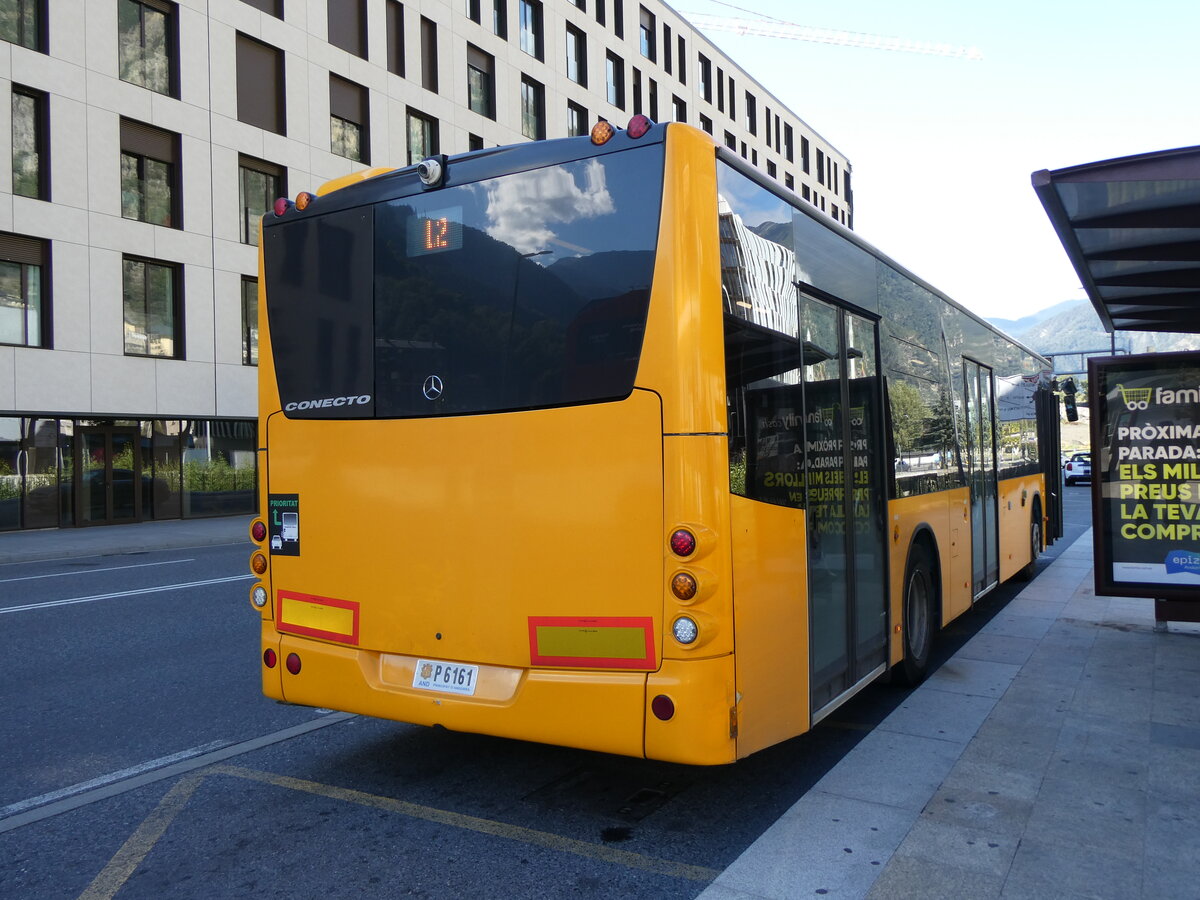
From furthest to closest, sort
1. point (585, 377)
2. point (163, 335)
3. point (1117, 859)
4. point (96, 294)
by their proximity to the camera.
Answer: point (163, 335)
point (96, 294)
point (585, 377)
point (1117, 859)

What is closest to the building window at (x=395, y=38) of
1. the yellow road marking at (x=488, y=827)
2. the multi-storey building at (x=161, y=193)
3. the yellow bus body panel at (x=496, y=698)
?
the multi-storey building at (x=161, y=193)

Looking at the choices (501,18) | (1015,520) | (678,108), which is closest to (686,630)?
(1015,520)

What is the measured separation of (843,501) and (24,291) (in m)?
20.9

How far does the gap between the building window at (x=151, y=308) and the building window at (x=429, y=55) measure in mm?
11311

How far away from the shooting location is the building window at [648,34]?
42938 mm

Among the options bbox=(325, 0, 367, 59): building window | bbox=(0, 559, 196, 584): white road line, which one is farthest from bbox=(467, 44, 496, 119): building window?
bbox=(0, 559, 196, 584): white road line

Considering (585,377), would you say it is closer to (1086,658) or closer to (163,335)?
(1086,658)

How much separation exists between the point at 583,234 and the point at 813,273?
1.49 meters

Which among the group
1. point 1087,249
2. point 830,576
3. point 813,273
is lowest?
point 830,576

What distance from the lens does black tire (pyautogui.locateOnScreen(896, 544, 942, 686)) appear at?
6414 millimetres

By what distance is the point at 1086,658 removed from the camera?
7230 millimetres

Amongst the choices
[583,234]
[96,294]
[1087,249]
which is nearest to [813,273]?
[583,234]

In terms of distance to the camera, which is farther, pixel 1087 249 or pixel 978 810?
pixel 1087 249

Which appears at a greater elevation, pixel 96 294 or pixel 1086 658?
pixel 96 294
